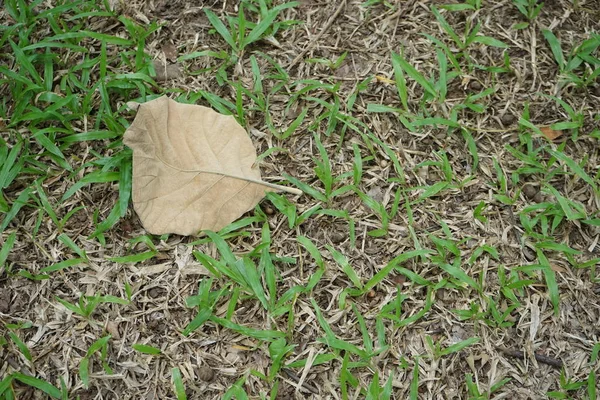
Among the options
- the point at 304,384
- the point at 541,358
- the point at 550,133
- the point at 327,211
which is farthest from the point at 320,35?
the point at 541,358

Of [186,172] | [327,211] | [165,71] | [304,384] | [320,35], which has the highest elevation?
[320,35]

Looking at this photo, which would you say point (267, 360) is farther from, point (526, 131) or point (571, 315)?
point (526, 131)

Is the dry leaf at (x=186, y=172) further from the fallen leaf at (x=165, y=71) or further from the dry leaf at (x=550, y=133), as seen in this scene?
the dry leaf at (x=550, y=133)

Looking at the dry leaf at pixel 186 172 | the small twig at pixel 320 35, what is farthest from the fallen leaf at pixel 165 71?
the small twig at pixel 320 35

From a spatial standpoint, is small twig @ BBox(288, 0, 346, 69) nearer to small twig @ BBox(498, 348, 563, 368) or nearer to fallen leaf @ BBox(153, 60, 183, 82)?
fallen leaf @ BBox(153, 60, 183, 82)

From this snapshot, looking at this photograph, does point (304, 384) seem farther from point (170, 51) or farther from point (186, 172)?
point (170, 51)
